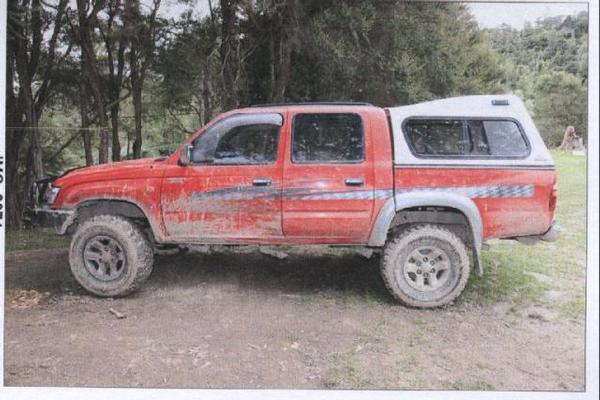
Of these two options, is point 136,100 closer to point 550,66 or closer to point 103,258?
point 103,258

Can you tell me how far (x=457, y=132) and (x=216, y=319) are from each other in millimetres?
1906

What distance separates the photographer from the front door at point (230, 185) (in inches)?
127

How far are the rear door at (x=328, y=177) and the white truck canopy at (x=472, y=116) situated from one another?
209 mm

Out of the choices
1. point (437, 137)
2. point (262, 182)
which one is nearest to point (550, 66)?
point (437, 137)

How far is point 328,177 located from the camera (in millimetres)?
3178

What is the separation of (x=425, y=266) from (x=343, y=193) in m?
0.72

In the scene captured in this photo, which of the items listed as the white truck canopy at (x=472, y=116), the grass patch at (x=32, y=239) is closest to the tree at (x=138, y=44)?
the grass patch at (x=32, y=239)

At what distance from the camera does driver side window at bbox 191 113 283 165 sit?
3252mm

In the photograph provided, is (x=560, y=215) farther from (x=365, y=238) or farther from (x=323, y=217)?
(x=323, y=217)

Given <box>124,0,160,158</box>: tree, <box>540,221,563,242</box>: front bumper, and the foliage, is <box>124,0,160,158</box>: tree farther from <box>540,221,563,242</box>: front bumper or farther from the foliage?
<box>540,221,563,242</box>: front bumper

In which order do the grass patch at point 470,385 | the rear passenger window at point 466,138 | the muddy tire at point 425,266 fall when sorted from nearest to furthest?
the grass patch at point 470,385 → the rear passenger window at point 466,138 → the muddy tire at point 425,266

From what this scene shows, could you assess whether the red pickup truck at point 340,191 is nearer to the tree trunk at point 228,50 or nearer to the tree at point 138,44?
the tree trunk at point 228,50

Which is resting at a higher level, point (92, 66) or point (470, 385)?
point (92, 66)

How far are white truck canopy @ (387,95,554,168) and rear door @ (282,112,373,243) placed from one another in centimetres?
21
